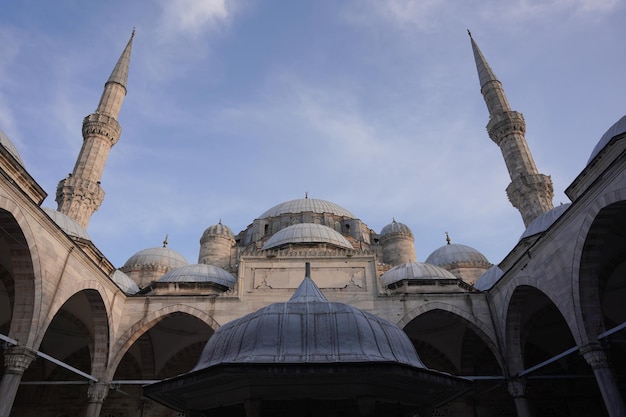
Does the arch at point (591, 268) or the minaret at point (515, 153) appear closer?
the arch at point (591, 268)

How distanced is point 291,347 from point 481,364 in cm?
1354

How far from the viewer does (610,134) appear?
11195 mm

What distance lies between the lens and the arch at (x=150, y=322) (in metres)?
11.7

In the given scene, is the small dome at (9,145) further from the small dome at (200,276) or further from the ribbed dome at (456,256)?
the ribbed dome at (456,256)

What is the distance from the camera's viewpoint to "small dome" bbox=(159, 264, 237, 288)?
1534 cm

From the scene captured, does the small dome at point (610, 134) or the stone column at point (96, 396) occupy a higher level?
the small dome at point (610, 134)

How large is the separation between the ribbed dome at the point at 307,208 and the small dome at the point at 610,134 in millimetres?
14313

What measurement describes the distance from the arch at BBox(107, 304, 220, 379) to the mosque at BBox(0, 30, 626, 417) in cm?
4

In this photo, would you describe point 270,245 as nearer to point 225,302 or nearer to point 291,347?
point 225,302

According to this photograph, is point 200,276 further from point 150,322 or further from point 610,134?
point 610,134

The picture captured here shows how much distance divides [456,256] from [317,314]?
18339 millimetres

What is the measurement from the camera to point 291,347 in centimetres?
416

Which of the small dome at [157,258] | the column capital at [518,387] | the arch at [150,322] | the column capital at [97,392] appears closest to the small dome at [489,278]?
the column capital at [518,387]

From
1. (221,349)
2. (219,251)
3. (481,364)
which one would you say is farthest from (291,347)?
(219,251)
